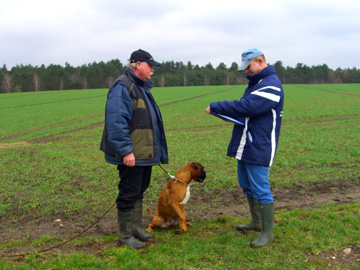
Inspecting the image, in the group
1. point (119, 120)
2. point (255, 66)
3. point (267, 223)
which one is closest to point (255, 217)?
point (267, 223)

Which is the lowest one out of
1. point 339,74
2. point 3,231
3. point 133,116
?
point 3,231

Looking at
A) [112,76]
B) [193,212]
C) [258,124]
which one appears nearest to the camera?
[258,124]

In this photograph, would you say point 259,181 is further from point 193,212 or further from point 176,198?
point 193,212

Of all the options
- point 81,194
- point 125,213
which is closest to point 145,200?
point 81,194

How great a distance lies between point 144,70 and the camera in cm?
392

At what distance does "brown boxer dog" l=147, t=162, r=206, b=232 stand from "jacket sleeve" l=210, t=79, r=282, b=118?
1158 millimetres

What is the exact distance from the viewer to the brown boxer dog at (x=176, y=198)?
4359mm

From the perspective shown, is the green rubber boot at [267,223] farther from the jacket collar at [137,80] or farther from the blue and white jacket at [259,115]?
the jacket collar at [137,80]

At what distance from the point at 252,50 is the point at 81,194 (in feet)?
14.6

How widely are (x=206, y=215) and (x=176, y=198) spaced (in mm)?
1099

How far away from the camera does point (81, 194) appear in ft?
20.7

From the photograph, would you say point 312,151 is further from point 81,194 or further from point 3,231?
point 3,231

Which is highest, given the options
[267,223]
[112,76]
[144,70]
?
[112,76]

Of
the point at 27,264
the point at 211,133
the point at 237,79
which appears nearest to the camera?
the point at 27,264
